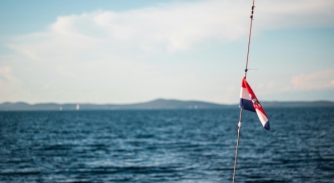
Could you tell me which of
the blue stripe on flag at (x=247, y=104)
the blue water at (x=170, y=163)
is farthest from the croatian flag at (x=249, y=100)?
the blue water at (x=170, y=163)

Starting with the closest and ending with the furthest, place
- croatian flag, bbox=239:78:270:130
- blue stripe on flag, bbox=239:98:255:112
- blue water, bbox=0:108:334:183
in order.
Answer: croatian flag, bbox=239:78:270:130 < blue stripe on flag, bbox=239:98:255:112 < blue water, bbox=0:108:334:183

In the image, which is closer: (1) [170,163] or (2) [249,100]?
(2) [249,100]

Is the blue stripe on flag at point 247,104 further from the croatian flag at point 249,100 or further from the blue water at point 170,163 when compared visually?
the blue water at point 170,163

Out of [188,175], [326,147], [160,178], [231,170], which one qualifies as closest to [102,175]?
[160,178]

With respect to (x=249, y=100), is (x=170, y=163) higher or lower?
lower

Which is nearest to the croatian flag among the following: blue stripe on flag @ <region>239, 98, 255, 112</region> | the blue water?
blue stripe on flag @ <region>239, 98, 255, 112</region>

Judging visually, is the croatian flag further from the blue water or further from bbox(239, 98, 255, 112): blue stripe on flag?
the blue water

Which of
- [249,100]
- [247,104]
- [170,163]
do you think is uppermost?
[249,100]

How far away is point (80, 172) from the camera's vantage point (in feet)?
101

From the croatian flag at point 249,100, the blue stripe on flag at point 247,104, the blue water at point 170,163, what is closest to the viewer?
the croatian flag at point 249,100

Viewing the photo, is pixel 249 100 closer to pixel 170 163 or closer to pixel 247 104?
pixel 247 104

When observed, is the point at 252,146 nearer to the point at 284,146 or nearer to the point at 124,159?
the point at 284,146

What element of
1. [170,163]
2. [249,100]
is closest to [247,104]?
[249,100]

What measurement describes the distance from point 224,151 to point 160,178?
1552cm
